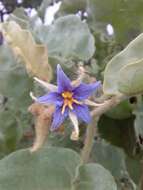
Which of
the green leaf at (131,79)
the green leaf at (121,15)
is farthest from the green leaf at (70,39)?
the green leaf at (131,79)

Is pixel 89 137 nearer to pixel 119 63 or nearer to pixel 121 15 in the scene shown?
pixel 119 63

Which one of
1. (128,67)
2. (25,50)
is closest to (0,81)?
(25,50)

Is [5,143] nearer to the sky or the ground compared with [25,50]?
nearer to the ground

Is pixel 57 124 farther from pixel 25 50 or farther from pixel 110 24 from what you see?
pixel 110 24

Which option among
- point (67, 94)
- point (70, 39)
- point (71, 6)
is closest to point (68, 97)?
point (67, 94)

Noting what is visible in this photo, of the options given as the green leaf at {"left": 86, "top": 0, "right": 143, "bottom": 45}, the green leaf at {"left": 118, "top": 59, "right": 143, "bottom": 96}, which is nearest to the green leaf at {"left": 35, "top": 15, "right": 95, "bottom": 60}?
the green leaf at {"left": 86, "top": 0, "right": 143, "bottom": 45}

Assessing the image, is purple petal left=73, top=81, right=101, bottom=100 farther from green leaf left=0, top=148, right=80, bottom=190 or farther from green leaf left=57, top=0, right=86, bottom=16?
green leaf left=57, top=0, right=86, bottom=16

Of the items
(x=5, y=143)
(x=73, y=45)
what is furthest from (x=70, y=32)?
(x=5, y=143)

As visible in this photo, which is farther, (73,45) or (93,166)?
(73,45)
